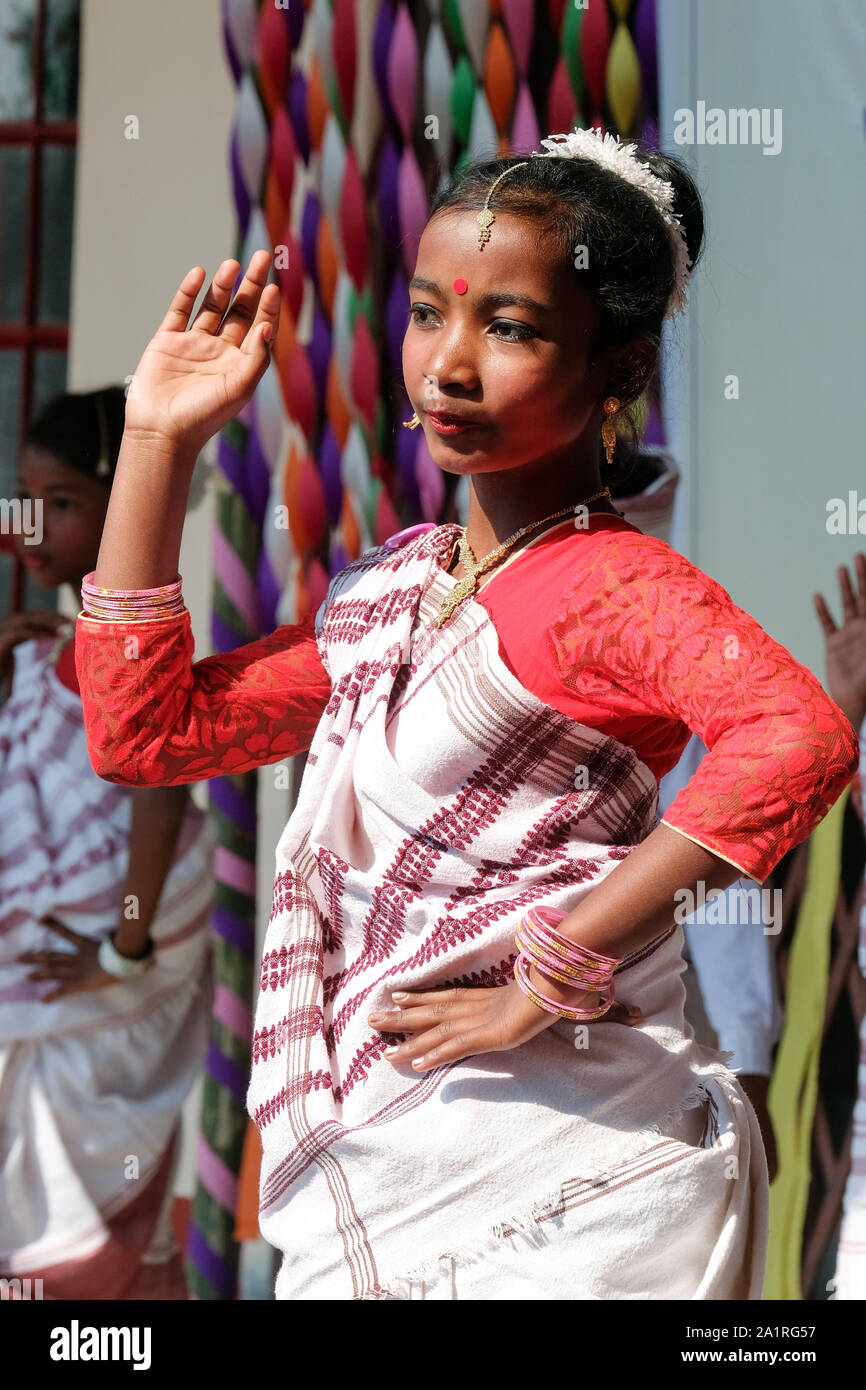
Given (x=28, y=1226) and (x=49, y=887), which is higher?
(x=49, y=887)

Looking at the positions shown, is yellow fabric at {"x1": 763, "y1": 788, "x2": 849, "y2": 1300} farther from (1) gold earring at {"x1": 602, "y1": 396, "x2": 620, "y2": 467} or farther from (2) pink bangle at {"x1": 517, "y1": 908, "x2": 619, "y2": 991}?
(2) pink bangle at {"x1": 517, "y1": 908, "x2": 619, "y2": 991}

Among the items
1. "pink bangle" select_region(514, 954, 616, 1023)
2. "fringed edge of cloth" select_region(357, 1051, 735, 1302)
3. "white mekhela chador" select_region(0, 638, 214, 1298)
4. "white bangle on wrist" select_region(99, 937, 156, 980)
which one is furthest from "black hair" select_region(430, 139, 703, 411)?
"white bangle on wrist" select_region(99, 937, 156, 980)

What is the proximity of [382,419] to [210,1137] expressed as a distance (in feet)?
4.08

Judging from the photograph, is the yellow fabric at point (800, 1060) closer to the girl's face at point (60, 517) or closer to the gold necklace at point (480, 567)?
the gold necklace at point (480, 567)

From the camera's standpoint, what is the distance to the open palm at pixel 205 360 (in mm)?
1308

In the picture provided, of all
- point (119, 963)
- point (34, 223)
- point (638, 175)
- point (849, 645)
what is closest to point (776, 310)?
point (849, 645)

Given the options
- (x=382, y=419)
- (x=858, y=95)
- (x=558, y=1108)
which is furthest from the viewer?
(x=382, y=419)

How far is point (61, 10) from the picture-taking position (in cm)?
244

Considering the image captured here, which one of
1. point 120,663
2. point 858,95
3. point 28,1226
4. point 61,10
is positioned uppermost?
point 61,10

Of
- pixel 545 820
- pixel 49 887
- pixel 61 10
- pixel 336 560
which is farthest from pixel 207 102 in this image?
pixel 545 820

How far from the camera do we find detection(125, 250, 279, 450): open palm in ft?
4.29

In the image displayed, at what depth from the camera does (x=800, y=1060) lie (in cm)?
241

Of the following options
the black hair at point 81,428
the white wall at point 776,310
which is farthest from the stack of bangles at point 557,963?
the black hair at point 81,428

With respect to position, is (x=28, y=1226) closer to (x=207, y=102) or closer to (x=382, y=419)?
Answer: (x=382, y=419)
